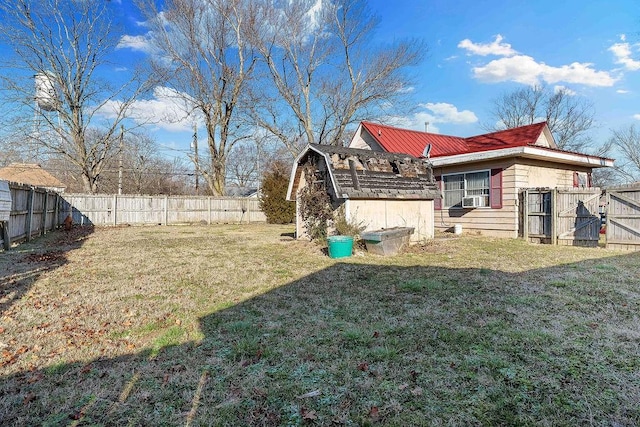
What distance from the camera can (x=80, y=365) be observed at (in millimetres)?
2951

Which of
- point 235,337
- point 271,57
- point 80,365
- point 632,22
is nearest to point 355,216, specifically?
point 235,337

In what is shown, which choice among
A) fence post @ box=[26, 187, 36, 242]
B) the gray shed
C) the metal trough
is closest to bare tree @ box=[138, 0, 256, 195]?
fence post @ box=[26, 187, 36, 242]

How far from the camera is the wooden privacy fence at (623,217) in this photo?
888 centimetres

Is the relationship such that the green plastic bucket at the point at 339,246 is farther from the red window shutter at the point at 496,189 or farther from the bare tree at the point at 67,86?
the bare tree at the point at 67,86

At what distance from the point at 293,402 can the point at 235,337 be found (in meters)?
1.31

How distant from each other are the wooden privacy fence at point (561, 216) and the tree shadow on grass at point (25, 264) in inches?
493

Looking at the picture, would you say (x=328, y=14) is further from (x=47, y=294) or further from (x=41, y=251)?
(x=47, y=294)

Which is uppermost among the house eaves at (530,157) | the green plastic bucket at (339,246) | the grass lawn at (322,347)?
the house eaves at (530,157)

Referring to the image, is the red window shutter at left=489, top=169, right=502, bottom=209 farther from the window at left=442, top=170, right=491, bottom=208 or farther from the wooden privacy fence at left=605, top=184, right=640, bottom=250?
the wooden privacy fence at left=605, top=184, right=640, bottom=250

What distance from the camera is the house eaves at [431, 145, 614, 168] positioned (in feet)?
35.6

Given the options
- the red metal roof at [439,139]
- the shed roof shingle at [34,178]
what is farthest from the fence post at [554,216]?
the shed roof shingle at [34,178]

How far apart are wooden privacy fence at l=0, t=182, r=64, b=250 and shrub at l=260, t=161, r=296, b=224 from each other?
34.8 ft

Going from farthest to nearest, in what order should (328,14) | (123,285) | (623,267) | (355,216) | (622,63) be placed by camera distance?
(328,14) < (622,63) < (355,216) < (623,267) < (123,285)

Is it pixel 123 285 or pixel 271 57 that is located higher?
pixel 271 57
